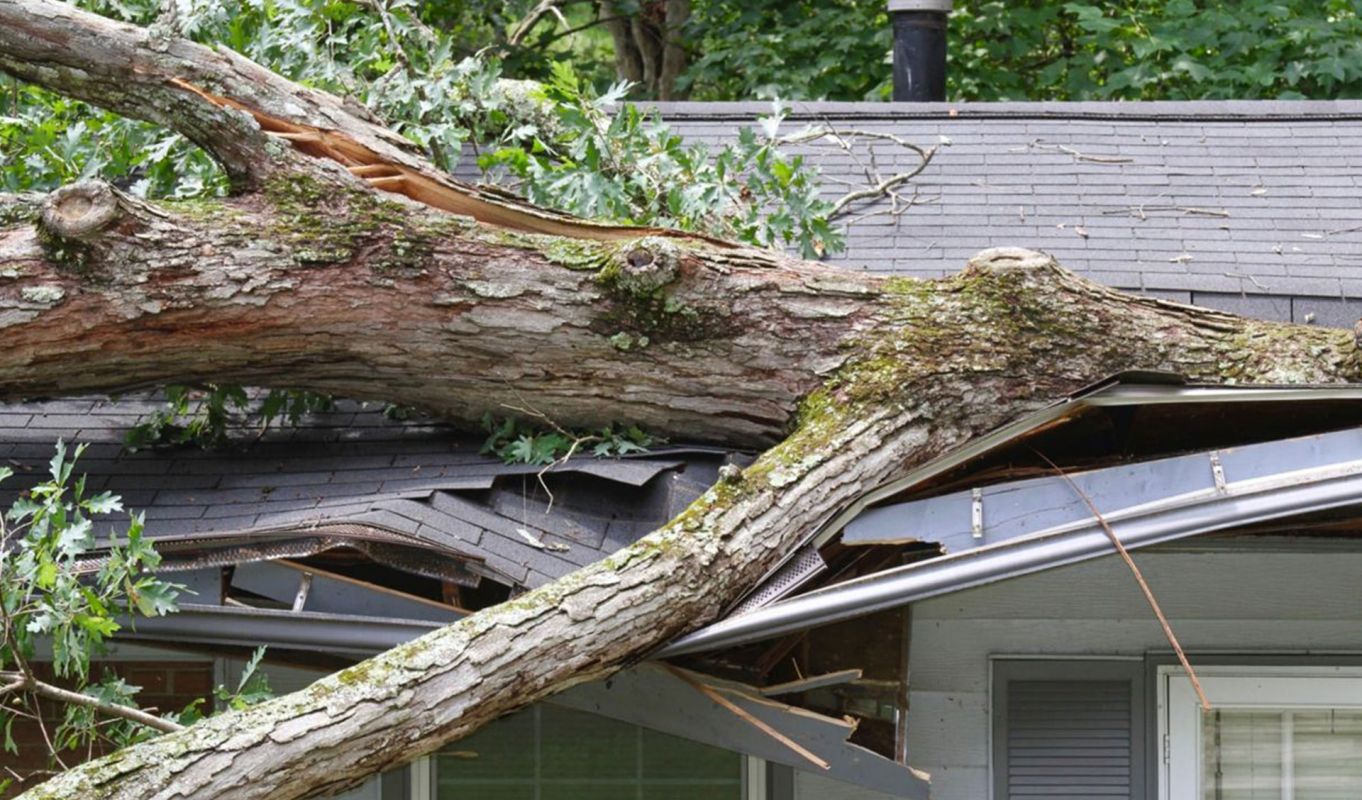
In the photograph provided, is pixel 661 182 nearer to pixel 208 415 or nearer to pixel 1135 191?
pixel 208 415

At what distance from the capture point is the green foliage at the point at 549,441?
463 cm

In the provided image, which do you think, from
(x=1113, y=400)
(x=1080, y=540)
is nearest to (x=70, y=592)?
(x=1080, y=540)

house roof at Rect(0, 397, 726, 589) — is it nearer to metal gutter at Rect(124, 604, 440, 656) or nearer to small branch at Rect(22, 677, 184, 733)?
metal gutter at Rect(124, 604, 440, 656)

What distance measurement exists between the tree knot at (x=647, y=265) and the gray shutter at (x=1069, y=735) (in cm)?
175

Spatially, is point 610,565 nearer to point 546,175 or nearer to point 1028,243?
point 546,175

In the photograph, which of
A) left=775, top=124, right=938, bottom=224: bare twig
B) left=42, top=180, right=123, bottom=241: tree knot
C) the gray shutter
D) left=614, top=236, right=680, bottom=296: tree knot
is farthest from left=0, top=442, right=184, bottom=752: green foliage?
left=775, top=124, right=938, bottom=224: bare twig

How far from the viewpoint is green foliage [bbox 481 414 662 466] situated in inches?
182

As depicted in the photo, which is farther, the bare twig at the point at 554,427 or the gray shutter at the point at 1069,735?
the gray shutter at the point at 1069,735

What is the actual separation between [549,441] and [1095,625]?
1.81m

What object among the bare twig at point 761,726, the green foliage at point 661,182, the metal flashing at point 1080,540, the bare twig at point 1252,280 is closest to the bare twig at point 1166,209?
the bare twig at point 1252,280

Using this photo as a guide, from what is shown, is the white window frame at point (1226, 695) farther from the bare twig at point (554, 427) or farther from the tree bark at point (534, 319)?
the bare twig at point (554, 427)

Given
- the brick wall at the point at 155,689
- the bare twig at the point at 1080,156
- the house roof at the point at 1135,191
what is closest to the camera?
the brick wall at the point at 155,689

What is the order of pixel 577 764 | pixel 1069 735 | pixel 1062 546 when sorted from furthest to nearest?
pixel 577 764 < pixel 1069 735 < pixel 1062 546

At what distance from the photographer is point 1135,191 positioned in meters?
6.42
